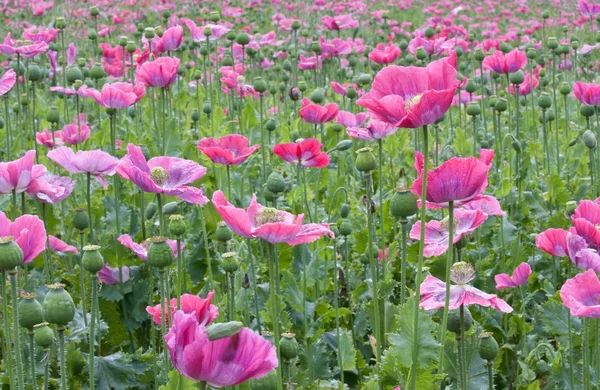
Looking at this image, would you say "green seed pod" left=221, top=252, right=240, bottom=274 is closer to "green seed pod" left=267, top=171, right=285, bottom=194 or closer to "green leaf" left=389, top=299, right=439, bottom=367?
"green leaf" left=389, top=299, right=439, bottom=367

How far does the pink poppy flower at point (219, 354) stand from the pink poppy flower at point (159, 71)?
1813mm

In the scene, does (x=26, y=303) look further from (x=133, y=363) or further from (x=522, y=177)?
(x=522, y=177)

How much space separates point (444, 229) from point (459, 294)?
35cm

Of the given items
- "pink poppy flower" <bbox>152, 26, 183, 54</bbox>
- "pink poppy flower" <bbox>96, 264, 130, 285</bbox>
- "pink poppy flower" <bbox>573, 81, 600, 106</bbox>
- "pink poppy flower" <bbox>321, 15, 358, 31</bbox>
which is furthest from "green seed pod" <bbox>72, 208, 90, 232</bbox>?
"pink poppy flower" <bbox>321, 15, 358, 31</bbox>

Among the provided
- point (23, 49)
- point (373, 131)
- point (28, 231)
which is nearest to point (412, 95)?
point (28, 231)

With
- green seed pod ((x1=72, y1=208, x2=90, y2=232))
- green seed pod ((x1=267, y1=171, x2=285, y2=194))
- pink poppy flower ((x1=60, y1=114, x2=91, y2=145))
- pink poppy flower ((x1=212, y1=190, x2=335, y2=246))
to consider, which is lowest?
pink poppy flower ((x1=60, y1=114, x2=91, y2=145))

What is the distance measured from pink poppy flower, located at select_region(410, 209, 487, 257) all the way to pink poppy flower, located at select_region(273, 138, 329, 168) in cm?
62

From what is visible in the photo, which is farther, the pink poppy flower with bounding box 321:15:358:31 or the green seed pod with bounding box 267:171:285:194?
the pink poppy flower with bounding box 321:15:358:31

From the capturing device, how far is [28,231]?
4.73ft

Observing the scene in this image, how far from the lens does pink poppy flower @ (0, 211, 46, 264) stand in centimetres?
144

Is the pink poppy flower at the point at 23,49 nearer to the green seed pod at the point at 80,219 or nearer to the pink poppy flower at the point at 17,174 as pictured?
the green seed pod at the point at 80,219

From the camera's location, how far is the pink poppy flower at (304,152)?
2482mm

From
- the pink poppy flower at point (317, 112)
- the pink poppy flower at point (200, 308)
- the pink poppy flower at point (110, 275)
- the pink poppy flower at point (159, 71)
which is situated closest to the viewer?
the pink poppy flower at point (200, 308)

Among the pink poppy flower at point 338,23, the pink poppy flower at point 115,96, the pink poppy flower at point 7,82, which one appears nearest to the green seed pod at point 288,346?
the pink poppy flower at point 7,82
